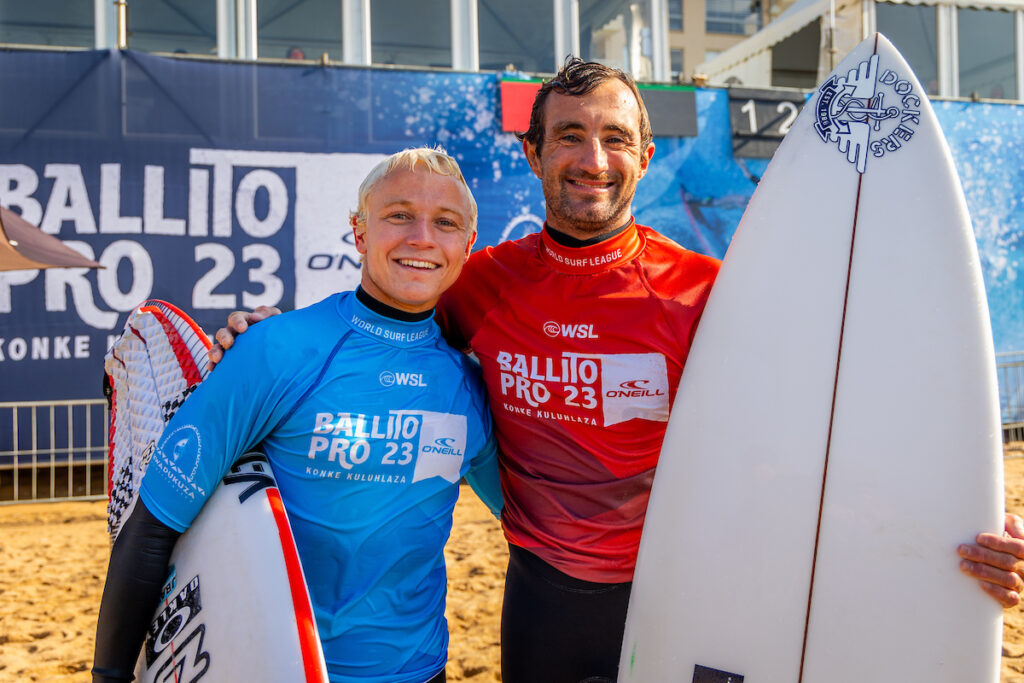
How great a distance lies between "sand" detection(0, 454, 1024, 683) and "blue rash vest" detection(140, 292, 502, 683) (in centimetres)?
191

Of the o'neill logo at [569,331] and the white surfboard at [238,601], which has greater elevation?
the o'neill logo at [569,331]

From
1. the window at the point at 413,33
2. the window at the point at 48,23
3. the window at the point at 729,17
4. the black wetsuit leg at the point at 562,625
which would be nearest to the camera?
the black wetsuit leg at the point at 562,625

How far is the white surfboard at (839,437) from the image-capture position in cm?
160

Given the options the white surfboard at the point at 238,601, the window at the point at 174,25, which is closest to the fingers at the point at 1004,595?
the white surfboard at the point at 238,601

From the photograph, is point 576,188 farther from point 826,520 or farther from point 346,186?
point 346,186

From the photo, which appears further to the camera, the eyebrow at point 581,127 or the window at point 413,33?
the window at point 413,33

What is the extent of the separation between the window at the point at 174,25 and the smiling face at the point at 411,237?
7.07 m

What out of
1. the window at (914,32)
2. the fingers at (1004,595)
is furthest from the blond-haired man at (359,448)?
the window at (914,32)

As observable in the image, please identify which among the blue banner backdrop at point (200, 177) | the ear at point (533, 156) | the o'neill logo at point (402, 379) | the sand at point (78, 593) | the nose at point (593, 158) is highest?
the blue banner backdrop at point (200, 177)

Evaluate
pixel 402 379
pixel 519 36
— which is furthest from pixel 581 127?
pixel 519 36

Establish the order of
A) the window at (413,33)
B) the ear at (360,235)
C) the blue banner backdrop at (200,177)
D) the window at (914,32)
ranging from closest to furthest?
the ear at (360,235) → the blue banner backdrop at (200,177) → the window at (413,33) → the window at (914,32)

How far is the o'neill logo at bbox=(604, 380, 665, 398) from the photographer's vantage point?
5.49 ft

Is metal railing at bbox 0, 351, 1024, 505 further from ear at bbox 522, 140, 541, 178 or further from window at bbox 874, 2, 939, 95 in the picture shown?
ear at bbox 522, 140, 541, 178

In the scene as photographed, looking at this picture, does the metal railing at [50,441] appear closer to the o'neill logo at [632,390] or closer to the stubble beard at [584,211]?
the stubble beard at [584,211]
